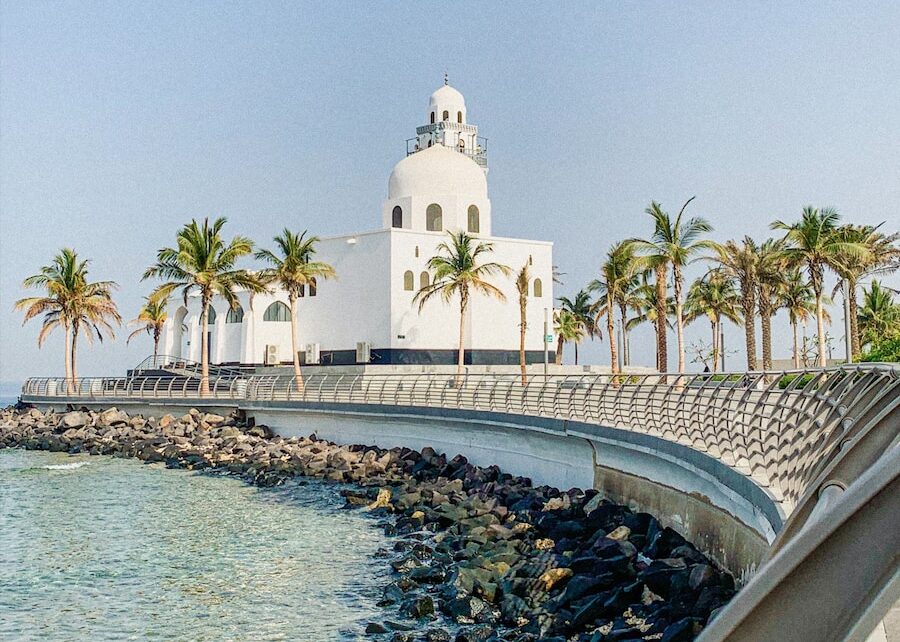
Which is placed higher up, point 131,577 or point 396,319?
point 396,319

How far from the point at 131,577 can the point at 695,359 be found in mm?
55045

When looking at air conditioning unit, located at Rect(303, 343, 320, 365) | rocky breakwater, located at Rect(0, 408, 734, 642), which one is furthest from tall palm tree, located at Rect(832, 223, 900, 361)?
air conditioning unit, located at Rect(303, 343, 320, 365)

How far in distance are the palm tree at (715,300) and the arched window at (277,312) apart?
76.2 feet

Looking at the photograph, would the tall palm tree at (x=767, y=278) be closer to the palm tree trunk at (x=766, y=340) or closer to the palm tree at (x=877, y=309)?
the palm tree trunk at (x=766, y=340)

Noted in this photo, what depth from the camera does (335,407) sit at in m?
30.8

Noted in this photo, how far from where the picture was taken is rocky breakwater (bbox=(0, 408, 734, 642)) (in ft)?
37.7

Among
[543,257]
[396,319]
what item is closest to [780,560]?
[396,319]

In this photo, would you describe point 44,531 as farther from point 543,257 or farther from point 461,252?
point 543,257

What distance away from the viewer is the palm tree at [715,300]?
2050 inches

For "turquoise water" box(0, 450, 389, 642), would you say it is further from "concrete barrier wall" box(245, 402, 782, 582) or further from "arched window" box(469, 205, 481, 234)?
"arched window" box(469, 205, 481, 234)

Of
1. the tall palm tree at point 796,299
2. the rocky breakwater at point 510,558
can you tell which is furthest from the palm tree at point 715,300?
the rocky breakwater at point 510,558

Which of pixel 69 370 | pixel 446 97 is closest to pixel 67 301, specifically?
pixel 69 370

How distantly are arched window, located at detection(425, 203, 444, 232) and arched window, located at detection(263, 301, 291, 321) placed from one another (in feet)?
28.9

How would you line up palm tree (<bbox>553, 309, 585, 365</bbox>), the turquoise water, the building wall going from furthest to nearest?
palm tree (<bbox>553, 309, 585, 365</bbox>) → the building wall → the turquoise water
